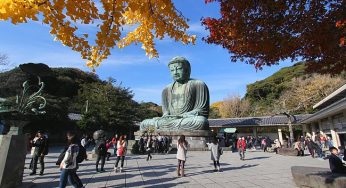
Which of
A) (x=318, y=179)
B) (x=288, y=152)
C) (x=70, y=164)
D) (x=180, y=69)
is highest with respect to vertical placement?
(x=180, y=69)

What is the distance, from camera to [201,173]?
9180 millimetres

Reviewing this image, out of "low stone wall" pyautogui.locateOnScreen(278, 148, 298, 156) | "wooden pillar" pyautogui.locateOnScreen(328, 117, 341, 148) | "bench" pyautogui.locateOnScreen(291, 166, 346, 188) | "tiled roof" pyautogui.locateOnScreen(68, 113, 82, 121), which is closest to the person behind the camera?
"bench" pyautogui.locateOnScreen(291, 166, 346, 188)

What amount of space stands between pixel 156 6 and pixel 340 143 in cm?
2224

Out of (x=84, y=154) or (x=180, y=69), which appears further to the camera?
(x=180, y=69)

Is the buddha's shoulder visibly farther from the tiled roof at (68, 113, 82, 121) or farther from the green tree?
the tiled roof at (68, 113, 82, 121)

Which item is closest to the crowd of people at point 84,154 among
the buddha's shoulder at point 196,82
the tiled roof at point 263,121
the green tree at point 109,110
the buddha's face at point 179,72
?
the buddha's shoulder at point 196,82

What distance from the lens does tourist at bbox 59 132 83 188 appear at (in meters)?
5.71

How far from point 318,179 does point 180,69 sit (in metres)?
19.7

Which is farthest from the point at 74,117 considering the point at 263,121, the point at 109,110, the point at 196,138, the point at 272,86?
the point at 272,86

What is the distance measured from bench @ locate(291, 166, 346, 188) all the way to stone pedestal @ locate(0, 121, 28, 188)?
21.7ft

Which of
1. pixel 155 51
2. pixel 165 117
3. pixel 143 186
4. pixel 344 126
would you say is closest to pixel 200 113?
pixel 165 117

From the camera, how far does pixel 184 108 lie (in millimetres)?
24094

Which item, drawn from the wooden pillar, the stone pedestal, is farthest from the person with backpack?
the wooden pillar

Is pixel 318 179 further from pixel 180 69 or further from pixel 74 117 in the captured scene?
pixel 74 117
